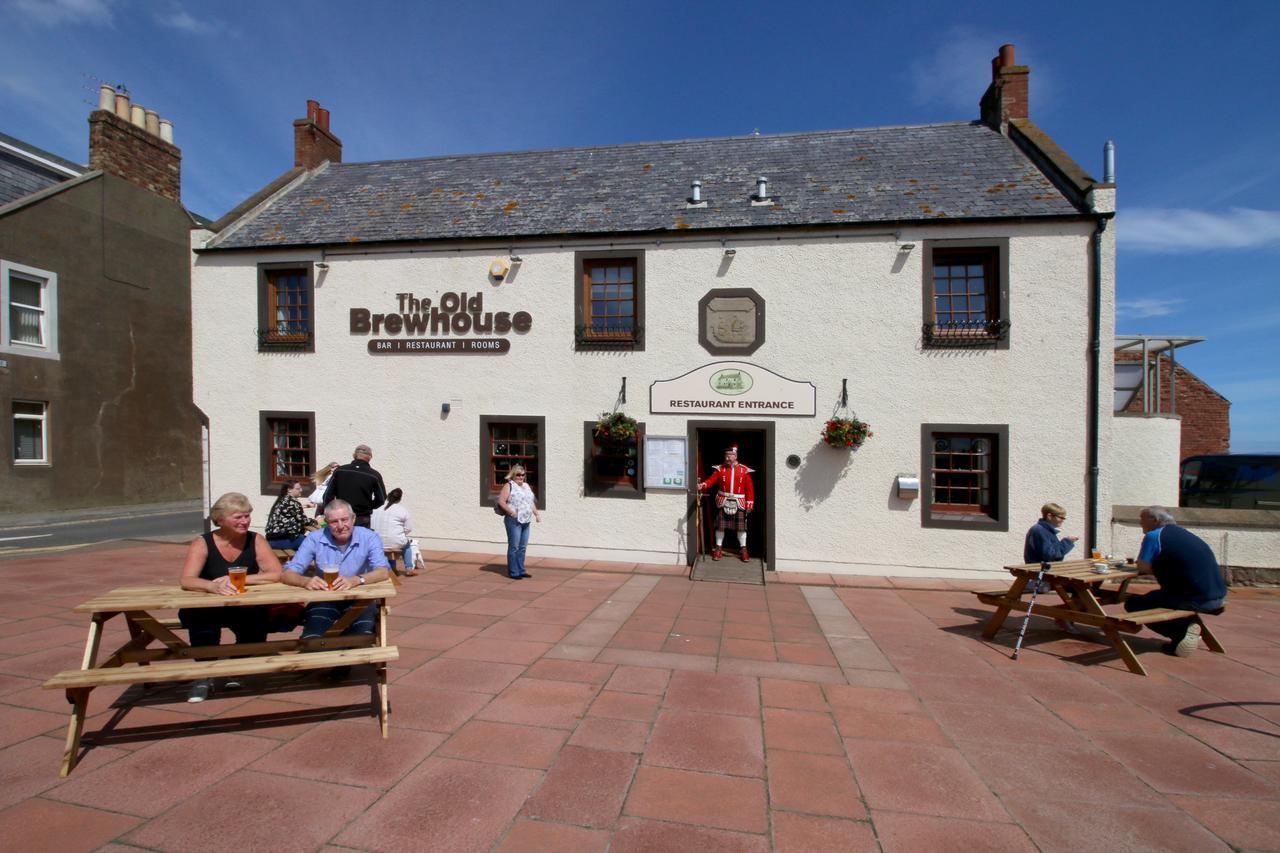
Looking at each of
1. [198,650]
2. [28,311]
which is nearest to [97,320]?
[28,311]

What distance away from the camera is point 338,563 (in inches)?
183

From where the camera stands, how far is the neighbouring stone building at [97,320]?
16375mm

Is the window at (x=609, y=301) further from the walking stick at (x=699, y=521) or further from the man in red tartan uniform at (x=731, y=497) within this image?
the walking stick at (x=699, y=521)

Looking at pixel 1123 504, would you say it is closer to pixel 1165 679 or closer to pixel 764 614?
pixel 1165 679

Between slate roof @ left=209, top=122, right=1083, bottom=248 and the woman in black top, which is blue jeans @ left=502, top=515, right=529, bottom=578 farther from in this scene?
slate roof @ left=209, top=122, right=1083, bottom=248

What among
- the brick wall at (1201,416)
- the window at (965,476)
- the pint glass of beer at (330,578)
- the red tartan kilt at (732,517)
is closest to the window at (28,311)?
the pint glass of beer at (330,578)

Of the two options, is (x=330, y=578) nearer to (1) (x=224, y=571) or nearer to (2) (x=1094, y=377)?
(1) (x=224, y=571)

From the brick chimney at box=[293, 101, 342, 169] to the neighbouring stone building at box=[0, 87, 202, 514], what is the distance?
6391 millimetres

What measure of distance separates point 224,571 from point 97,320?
19225mm

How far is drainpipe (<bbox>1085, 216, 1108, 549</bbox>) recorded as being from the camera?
8.99 meters

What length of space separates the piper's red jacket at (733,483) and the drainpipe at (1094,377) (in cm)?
481

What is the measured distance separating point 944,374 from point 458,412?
7.69 metres

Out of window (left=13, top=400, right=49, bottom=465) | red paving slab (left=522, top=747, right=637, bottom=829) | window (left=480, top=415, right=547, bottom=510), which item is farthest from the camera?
window (left=13, top=400, right=49, bottom=465)

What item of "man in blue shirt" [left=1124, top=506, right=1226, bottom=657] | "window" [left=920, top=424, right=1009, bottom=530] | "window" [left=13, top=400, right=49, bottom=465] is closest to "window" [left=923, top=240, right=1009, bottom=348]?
"window" [left=920, top=424, right=1009, bottom=530]
